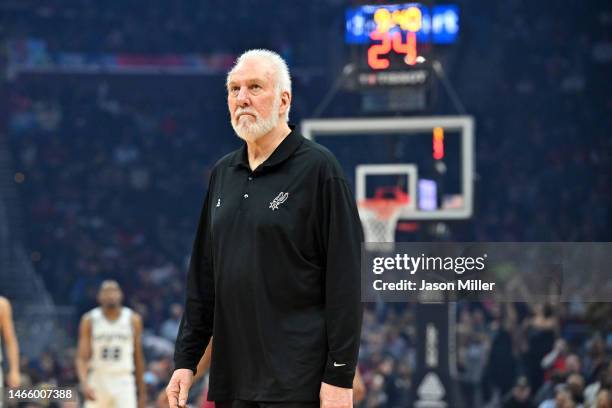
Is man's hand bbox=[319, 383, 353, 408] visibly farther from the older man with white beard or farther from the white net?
the white net

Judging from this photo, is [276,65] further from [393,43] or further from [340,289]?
[393,43]

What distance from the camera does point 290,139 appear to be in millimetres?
3662

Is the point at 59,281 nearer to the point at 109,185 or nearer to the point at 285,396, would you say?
the point at 109,185

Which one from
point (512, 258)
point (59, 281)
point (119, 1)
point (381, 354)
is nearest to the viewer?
point (512, 258)

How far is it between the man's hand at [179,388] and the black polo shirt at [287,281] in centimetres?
10

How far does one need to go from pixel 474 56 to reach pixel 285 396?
1881 centimetres

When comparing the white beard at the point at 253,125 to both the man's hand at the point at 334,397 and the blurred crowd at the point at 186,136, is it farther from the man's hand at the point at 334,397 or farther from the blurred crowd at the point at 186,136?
the blurred crowd at the point at 186,136

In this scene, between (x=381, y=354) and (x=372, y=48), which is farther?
(x=381, y=354)

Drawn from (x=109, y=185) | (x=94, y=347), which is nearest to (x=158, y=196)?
(x=109, y=185)

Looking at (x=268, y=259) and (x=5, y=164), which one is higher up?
(x=5, y=164)

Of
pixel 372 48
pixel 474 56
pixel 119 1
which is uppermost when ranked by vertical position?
pixel 119 1

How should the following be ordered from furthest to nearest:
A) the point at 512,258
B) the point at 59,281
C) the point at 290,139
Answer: the point at 59,281 < the point at 512,258 < the point at 290,139

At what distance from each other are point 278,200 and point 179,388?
741 mm

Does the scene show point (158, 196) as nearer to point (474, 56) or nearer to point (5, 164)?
point (5, 164)
